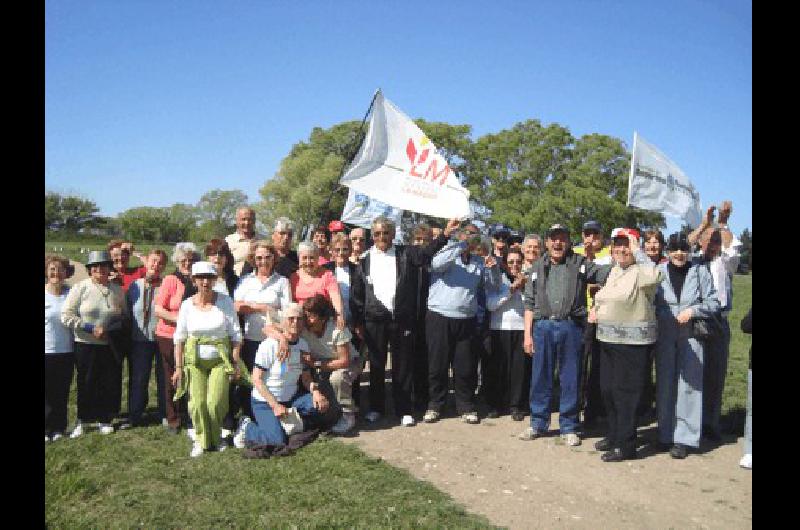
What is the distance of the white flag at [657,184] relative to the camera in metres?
7.46

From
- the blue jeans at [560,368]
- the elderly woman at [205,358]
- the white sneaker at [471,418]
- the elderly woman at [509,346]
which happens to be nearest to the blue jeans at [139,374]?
the elderly woman at [205,358]

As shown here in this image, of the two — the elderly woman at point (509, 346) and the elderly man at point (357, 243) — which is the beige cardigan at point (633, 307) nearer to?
the elderly woman at point (509, 346)

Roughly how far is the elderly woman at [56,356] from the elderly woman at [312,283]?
245cm

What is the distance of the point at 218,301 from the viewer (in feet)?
19.2

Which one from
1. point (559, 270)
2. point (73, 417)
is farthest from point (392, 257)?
point (73, 417)

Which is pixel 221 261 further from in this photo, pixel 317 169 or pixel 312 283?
pixel 317 169

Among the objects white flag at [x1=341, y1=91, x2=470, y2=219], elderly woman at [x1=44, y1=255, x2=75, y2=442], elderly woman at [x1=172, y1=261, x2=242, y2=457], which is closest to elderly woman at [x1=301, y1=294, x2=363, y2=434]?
elderly woman at [x1=172, y1=261, x2=242, y2=457]

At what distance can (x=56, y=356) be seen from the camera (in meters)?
6.11

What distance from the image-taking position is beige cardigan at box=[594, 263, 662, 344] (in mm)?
5410

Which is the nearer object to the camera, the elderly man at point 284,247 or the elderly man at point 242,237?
the elderly man at point 284,247

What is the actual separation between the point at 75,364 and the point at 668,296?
20.8ft

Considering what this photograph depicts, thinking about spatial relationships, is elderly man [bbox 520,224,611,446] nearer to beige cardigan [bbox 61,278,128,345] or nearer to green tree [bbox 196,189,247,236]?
beige cardigan [bbox 61,278,128,345]

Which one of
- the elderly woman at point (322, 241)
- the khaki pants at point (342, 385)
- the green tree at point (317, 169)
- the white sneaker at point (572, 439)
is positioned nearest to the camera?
the white sneaker at point (572, 439)

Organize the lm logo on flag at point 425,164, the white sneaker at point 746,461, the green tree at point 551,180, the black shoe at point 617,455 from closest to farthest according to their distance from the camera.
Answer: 1. the white sneaker at point 746,461
2. the black shoe at point 617,455
3. the lm logo on flag at point 425,164
4. the green tree at point 551,180
